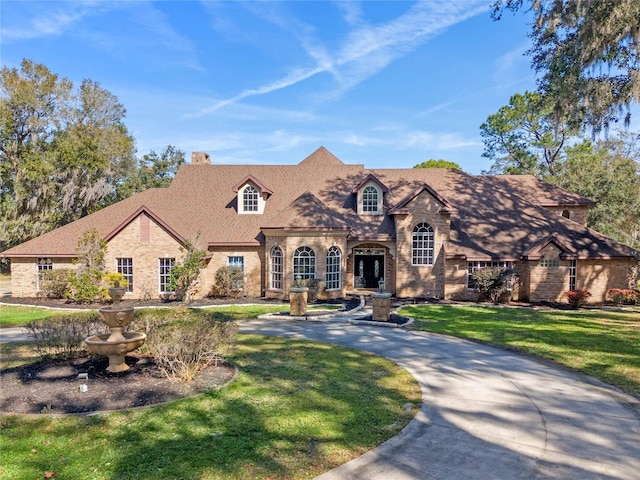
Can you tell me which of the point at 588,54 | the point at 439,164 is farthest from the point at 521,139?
the point at 588,54

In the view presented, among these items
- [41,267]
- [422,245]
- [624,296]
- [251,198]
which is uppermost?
[251,198]

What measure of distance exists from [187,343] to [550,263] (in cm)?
2113

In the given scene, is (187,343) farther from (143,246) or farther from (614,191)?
(614,191)

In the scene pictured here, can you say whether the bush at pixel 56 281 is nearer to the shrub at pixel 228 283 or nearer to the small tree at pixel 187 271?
the small tree at pixel 187 271

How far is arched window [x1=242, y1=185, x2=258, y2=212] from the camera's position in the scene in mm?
25969

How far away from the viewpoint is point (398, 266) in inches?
953

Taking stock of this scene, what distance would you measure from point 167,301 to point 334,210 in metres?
11.3

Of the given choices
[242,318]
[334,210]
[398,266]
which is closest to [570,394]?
[242,318]

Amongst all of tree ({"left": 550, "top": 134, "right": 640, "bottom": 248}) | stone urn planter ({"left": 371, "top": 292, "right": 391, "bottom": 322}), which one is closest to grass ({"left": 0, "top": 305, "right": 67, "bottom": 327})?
stone urn planter ({"left": 371, "top": 292, "right": 391, "bottom": 322})

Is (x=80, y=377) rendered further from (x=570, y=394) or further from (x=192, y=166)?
(x=192, y=166)

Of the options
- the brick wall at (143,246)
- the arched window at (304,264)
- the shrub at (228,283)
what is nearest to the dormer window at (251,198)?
the shrub at (228,283)

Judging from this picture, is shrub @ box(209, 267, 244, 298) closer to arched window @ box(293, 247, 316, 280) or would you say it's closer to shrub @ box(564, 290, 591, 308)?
arched window @ box(293, 247, 316, 280)

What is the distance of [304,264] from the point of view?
22.6 meters

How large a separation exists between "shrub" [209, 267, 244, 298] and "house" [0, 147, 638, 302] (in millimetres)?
436
